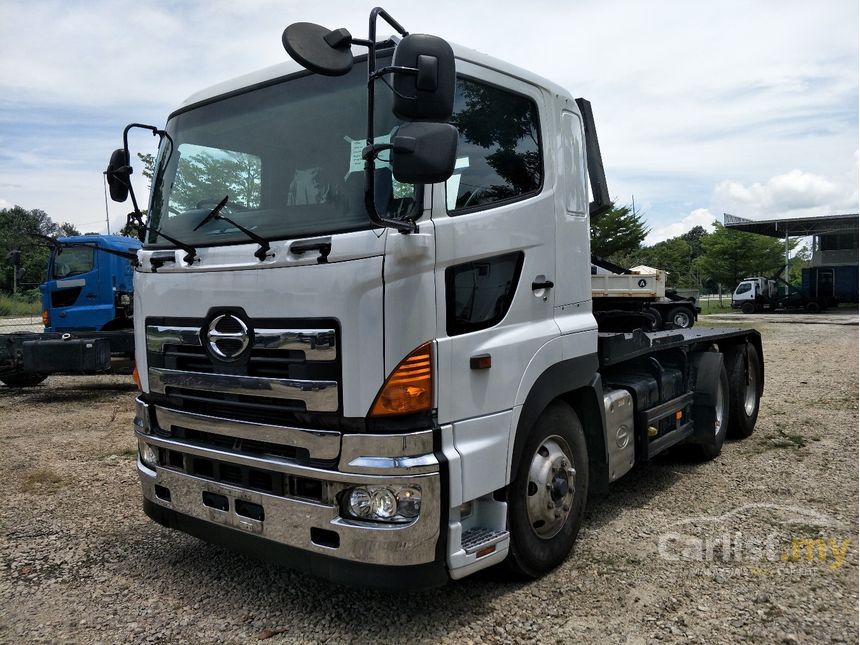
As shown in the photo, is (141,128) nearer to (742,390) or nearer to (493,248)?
(493,248)

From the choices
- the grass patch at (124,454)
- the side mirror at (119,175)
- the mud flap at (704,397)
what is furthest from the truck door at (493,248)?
the grass patch at (124,454)

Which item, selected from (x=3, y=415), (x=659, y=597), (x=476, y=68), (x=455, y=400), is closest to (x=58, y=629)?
(x=455, y=400)

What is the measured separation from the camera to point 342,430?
287cm

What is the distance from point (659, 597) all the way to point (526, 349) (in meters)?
1.40

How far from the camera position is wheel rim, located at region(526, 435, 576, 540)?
11.4 ft

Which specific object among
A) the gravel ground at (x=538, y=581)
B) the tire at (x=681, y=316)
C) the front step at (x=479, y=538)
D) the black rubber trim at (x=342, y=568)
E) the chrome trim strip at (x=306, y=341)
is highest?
the chrome trim strip at (x=306, y=341)

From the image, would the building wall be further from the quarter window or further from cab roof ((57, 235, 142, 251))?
the quarter window

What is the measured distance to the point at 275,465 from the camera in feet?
9.75

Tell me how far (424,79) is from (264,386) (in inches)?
56.8

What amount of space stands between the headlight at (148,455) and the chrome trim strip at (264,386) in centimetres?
43

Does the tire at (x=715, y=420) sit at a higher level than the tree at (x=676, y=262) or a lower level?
lower

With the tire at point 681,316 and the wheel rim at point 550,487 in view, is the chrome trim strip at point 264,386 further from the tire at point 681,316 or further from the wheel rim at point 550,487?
the tire at point 681,316

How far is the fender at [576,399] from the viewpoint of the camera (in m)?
3.29

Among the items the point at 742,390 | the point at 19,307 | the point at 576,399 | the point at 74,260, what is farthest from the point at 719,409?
the point at 19,307
